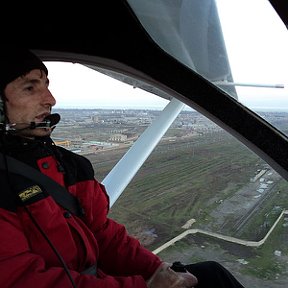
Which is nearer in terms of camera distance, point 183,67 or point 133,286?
point 133,286

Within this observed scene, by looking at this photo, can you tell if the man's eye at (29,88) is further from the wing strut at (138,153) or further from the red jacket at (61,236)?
the wing strut at (138,153)

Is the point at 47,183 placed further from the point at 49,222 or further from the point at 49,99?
the point at 49,99

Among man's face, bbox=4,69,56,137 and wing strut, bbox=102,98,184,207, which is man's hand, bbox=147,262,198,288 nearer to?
man's face, bbox=4,69,56,137

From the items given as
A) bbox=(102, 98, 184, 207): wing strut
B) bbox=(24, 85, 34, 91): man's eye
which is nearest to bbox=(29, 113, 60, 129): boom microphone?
bbox=(24, 85, 34, 91): man's eye

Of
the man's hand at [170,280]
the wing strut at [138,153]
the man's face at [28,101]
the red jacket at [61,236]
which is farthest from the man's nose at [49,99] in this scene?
the wing strut at [138,153]

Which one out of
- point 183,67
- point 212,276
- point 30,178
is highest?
Answer: point 183,67

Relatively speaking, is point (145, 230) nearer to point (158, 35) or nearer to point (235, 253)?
point (235, 253)

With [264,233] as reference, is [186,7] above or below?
above

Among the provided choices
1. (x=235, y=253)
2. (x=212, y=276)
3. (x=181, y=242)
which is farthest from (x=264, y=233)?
(x=212, y=276)
